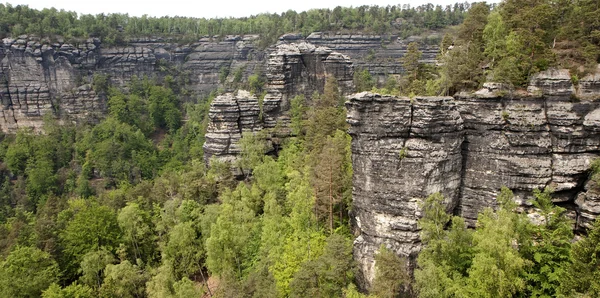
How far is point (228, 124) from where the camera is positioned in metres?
45.6

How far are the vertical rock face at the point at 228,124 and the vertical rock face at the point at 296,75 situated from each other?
2.42m

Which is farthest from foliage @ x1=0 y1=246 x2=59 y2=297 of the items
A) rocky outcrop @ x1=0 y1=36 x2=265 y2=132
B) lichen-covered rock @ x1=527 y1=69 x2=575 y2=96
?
rocky outcrop @ x1=0 y1=36 x2=265 y2=132

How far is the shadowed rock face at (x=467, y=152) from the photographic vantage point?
74.3ft

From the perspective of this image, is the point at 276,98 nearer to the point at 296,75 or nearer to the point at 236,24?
the point at 296,75

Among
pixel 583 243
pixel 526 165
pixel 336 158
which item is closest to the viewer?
pixel 583 243

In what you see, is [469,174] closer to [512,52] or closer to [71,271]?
[512,52]

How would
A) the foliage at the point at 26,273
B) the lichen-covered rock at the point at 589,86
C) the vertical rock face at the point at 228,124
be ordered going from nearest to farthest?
1. the lichen-covered rock at the point at 589,86
2. the foliage at the point at 26,273
3. the vertical rock face at the point at 228,124

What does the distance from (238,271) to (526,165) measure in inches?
795

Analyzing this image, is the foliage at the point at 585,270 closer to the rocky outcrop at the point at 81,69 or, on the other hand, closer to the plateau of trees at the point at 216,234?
the plateau of trees at the point at 216,234

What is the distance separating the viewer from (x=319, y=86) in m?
50.1

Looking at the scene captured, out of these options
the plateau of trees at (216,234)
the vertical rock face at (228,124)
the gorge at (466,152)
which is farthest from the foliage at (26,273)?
the gorge at (466,152)

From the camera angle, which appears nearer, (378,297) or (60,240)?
(378,297)

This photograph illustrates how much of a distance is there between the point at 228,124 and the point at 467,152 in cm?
2769

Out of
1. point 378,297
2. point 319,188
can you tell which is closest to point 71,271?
point 319,188
